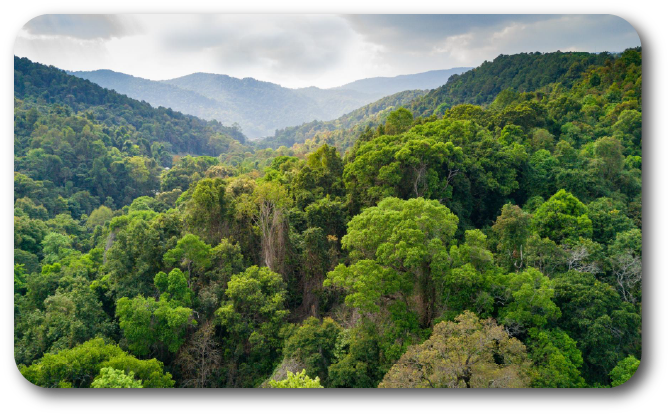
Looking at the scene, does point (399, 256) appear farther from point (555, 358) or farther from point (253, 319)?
point (253, 319)

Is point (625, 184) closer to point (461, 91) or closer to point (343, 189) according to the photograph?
point (343, 189)

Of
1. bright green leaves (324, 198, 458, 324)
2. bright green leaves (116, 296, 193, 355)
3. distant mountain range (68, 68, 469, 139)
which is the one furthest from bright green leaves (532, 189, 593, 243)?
distant mountain range (68, 68, 469, 139)

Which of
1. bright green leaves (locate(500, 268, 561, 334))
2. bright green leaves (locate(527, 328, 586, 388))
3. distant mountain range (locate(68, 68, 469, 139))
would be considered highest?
distant mountain range (locate(68, 68, 469, 139))

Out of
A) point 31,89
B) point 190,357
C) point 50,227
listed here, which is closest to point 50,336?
point 190,357

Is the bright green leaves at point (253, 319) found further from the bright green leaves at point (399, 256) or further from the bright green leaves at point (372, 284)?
the bright green leaves at point (372, 284)

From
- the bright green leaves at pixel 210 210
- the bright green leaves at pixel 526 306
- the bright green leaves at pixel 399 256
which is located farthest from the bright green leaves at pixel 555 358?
the bright green leaves at pixel 210 210

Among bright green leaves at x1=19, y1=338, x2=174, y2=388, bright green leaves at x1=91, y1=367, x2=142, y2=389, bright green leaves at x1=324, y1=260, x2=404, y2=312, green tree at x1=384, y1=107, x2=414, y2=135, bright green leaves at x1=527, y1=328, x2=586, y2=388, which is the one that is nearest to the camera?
bright green leaves at x1=91, y1=367, x2=142, y2=389

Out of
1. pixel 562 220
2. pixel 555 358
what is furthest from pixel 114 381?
pixel 562 220

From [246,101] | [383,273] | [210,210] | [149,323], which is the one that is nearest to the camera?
[383,273]

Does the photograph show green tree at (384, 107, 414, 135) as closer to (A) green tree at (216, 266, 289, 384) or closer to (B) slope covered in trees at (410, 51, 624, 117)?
(A) green tree at (216, 266, 289, 384)
